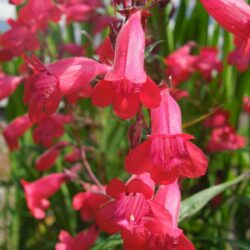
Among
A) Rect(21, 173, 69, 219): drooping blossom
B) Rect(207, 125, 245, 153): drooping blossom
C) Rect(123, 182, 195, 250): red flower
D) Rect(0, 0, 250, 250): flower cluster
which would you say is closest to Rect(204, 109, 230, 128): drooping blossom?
Rect(207, 125, 245, 153): drooping blossom

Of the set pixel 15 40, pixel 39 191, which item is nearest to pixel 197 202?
pixel 39 191

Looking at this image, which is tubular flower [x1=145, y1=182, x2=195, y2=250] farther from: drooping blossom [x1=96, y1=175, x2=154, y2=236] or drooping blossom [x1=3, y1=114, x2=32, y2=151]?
drooping blossom [x1=3, y1=114, x2=32, y2=151]

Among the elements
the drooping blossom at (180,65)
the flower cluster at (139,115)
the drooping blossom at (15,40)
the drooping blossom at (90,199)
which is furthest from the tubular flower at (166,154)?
the drooping blossom at (180,65)

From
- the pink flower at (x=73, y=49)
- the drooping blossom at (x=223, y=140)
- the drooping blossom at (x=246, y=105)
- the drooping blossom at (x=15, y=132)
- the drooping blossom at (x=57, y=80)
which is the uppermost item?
the drooping blossom at (x=57, y=80)

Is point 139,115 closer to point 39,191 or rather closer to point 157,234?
point 157,234

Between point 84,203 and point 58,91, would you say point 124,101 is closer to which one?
point 58,91

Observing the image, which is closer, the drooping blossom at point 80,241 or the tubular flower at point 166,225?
the tubular flower at point 166,225

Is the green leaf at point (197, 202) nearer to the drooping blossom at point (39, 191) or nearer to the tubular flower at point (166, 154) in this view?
the tubular flower at point (166, 154)
